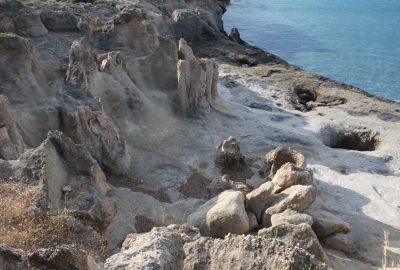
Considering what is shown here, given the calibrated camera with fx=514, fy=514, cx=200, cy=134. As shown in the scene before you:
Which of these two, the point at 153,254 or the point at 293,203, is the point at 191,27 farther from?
the point at 153,254

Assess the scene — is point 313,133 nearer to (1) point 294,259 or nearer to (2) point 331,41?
(1) point 294,259

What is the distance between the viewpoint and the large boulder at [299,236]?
34.3ft

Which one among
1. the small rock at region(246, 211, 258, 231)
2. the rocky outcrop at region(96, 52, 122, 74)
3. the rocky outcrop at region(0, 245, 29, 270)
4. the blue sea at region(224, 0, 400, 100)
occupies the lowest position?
the blue sea at region(224, 0, 400, 100)

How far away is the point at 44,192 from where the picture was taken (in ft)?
33.3

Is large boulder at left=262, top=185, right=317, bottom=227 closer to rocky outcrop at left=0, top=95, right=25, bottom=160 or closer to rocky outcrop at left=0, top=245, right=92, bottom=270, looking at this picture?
rocky outcrop at left=0, top=95, right=25, bottom=160

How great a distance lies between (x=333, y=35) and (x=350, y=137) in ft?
79.8

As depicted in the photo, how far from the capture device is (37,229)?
820cm

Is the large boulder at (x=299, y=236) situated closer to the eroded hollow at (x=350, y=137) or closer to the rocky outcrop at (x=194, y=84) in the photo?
the rocky outcrop at (x=194, y=84)

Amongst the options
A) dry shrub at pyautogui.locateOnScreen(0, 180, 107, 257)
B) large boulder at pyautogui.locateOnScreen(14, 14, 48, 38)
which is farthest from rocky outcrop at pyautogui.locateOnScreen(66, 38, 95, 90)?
dry shrub at pyautogui.locateOnScreen(0, 180, 107, 257)

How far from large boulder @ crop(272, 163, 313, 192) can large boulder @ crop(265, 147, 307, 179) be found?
1.53 metres

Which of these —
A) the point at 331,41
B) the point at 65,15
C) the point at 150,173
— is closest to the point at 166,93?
the point at 150,173

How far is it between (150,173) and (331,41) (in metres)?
29.5

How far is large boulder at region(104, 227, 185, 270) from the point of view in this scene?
664 centimetres

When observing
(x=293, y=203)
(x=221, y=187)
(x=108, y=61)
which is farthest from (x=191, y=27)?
(x=293, y=203)
